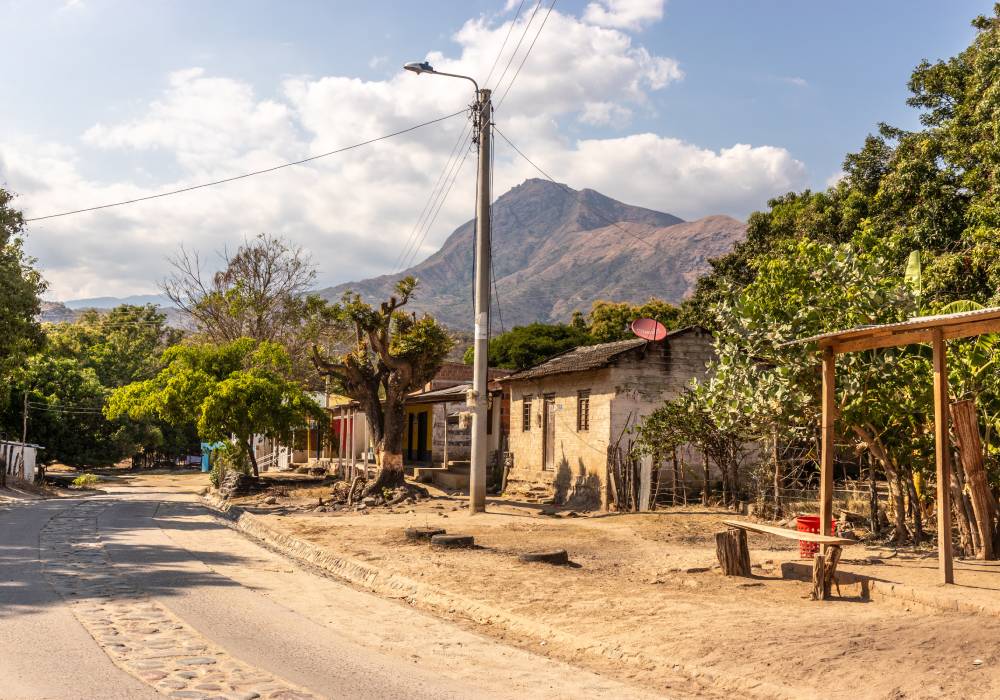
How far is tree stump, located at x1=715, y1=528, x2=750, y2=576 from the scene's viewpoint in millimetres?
10984

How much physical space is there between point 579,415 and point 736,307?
33.8 ft

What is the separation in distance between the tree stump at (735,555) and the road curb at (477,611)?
3.40m

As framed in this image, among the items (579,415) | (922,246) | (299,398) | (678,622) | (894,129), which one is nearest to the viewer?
(678,622)

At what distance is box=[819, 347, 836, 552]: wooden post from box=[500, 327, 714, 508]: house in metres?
10.4

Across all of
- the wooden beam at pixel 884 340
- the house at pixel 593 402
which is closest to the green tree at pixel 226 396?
the house at pixel 593 402

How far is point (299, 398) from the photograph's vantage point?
31.9 metres

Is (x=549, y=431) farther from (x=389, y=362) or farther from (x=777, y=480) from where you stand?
(x=777, y=480)

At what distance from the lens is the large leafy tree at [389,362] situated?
83.8 feet

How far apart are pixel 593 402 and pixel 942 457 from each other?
14.1m

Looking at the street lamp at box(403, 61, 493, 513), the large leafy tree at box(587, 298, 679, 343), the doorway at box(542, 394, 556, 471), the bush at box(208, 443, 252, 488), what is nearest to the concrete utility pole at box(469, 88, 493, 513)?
the street lamp at box(403, 61, 493, 513)

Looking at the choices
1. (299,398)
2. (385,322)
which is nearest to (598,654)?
(385,322)

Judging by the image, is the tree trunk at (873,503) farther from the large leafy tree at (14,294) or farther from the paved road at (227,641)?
the large leafy tree at (14,294)

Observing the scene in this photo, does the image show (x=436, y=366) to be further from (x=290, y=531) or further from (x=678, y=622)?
(x=678, y=622)

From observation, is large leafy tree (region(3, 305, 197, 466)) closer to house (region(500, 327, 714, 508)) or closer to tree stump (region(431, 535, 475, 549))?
house (region(500, 327, 714, 508))
